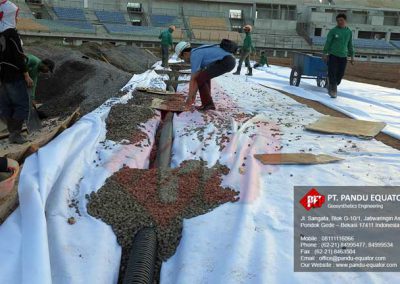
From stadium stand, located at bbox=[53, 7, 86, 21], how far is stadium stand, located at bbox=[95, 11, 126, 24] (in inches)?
60.2

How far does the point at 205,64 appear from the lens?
6051mm

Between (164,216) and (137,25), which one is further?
(137,25)

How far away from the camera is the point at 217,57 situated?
19.6 feet

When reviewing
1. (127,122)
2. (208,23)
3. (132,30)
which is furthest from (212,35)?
(127,122)

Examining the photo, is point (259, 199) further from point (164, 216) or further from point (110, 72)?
point (110, 72)

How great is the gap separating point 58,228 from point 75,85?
621 cm

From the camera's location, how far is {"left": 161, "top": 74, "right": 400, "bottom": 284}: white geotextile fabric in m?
2.20

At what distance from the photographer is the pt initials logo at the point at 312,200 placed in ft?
9.20

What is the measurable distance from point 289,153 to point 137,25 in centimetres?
3871

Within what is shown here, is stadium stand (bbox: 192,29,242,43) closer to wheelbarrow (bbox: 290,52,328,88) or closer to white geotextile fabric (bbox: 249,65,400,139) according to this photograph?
wheelbarrow (bbox: 290,52,328,88)

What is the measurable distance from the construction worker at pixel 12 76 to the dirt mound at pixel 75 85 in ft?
4.58

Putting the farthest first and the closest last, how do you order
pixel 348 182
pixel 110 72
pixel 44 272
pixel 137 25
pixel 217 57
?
pixel 137 25
pixel 110 72
pixel 217 57
pixel 348 182
pixel 44 272

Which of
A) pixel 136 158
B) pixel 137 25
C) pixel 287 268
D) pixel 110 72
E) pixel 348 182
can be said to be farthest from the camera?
pixel 137 25

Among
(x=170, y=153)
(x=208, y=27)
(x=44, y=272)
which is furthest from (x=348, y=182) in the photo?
(x=208, y=27)
